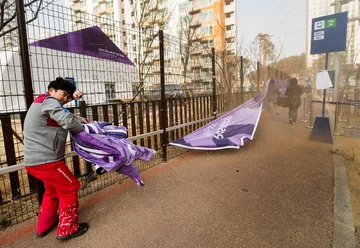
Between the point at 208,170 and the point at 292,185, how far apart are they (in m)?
1.48

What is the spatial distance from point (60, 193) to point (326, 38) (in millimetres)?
7966

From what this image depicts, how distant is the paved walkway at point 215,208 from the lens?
2541 millimetres

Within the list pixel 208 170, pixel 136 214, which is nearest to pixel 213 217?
pixel 136 214

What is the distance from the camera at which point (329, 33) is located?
6945 mm

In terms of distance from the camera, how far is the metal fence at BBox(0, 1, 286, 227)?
299cm

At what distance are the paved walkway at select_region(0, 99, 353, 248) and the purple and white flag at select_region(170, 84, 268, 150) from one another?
1.47ft

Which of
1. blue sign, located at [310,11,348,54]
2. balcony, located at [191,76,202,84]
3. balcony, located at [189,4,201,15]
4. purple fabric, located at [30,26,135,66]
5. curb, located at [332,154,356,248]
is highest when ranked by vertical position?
balcony, located at [189,4,201,15]

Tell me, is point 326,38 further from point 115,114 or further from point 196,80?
point 115,114

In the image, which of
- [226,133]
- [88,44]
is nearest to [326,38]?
[226,133]

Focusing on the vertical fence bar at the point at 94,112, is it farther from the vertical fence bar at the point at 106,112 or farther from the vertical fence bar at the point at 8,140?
the vertical fence bar at the point at 8,140

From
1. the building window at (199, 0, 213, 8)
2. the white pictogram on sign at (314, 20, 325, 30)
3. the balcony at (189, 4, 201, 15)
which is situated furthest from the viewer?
the building window at (199, 0, 213, 8)

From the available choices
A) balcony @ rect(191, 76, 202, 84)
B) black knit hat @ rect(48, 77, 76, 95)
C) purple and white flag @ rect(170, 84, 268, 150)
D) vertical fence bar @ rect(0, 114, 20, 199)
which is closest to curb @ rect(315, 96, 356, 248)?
purple and white flag @ rect(170, 84, 268, 150)

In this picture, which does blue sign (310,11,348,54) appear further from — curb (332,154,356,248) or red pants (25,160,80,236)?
red pants (25,160,80,236)

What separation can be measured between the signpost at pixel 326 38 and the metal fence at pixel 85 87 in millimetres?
3524
